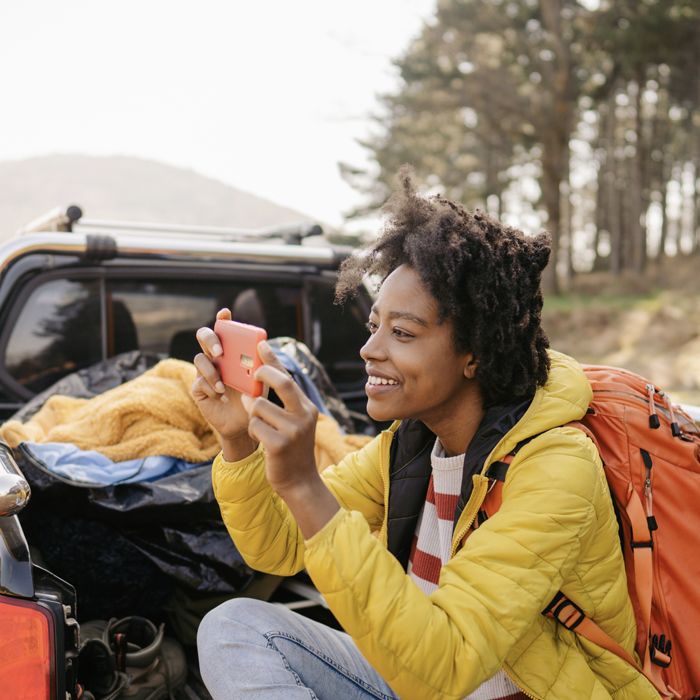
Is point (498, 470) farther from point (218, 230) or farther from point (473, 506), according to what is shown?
point (218, 230)

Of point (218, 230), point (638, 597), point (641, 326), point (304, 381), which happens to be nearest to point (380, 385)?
point (638, 597)

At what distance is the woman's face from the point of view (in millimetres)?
1659

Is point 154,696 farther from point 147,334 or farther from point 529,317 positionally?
point 147,334

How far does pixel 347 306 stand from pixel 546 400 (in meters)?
2.05

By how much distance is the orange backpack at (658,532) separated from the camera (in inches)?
62.4

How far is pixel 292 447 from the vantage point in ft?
4.27

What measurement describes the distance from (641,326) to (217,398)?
15.4 meters

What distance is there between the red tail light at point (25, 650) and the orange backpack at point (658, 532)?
0.90 m

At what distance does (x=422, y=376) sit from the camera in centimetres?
166

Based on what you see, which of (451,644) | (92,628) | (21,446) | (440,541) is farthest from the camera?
(21,446)

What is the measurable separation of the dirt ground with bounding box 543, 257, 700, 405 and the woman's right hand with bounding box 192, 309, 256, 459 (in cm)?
976

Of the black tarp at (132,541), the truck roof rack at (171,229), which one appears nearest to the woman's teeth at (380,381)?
the black tarp at (132,541)

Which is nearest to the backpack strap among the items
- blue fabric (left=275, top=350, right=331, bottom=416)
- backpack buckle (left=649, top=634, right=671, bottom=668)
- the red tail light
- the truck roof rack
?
backpack buckle (left=649, top=634, right=671, bottom=668)

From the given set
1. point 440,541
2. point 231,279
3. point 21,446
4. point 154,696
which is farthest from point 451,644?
point 231,279
